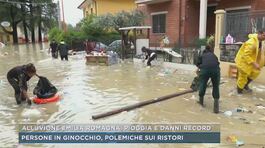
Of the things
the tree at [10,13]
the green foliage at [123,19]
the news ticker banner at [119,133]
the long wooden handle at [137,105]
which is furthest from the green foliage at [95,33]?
the tree at [10,13]

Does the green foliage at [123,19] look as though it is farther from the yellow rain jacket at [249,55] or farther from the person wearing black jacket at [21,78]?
the person wearing black jacket at [21,78]

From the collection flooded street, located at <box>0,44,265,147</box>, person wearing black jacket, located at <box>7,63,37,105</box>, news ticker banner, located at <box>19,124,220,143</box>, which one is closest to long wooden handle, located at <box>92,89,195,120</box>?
flooded street, located at <box>0,44,265,147</box>

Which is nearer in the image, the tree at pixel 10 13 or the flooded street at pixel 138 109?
the flooded street at pixel 138 109

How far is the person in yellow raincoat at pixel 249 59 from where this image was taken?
8.09 m

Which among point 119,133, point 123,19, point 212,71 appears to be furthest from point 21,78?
point 123,19

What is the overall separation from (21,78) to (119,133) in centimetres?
337

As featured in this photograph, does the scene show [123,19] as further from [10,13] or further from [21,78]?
[10,13]

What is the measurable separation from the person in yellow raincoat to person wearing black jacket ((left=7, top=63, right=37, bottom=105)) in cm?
541

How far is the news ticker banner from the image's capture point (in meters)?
5.36

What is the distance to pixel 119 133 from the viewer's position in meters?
5.68

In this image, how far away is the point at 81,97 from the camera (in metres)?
8.77

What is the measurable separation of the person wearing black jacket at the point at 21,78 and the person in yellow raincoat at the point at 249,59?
5414 mm

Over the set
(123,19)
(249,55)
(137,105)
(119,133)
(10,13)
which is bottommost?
(119,133)

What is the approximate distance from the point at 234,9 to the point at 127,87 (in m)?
11.2
